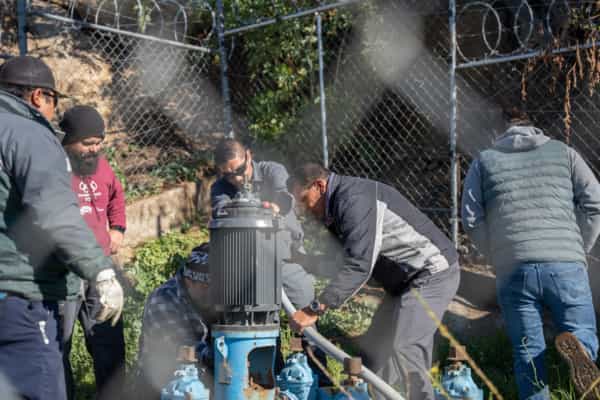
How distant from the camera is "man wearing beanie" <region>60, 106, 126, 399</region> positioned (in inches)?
162

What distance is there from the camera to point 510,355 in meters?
4.98

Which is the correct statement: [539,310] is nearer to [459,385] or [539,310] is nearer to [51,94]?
[459,385]

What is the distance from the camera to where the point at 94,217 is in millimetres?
4414

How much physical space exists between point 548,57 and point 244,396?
12.3 ft

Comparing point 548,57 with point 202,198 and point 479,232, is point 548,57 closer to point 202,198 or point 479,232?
point 479,232

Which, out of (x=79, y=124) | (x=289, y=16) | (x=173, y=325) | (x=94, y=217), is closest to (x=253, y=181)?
(x=94, y=217)

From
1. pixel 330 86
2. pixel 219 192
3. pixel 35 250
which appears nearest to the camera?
pixel 35 250

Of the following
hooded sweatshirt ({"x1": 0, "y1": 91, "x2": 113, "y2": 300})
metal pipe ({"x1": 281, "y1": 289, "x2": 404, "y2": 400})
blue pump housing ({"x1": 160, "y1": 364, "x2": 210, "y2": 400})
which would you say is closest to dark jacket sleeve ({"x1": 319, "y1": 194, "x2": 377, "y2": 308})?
metal pipe ({"x1": 281, "y1": 289, "x2": 404, "y2": 400})

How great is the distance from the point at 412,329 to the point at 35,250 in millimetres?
1974

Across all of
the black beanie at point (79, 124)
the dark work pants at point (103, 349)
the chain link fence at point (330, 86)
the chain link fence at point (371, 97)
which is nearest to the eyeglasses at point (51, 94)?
the black beanie at point (79, 124)

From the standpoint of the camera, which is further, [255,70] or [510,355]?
[255,70]

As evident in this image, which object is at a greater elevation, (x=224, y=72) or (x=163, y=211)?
(x=224, y=72)

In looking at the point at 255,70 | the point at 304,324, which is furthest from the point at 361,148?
the point at 304,324

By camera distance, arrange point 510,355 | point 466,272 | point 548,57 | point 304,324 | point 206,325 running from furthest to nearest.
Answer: point 466,272, point 548,57, point 510,355, point 206,325, point 304,324
